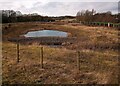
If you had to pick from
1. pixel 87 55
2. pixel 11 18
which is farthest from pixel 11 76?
pixel 11 18

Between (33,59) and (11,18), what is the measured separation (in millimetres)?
79060

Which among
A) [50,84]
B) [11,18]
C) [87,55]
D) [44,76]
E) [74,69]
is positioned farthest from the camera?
[11,18]

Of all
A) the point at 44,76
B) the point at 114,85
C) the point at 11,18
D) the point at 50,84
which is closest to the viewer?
the point at 114,85

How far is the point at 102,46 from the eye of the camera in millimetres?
29906

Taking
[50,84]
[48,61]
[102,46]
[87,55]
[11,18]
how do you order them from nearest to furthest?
[50,84] < [48,61] < [87,55] < [102,46] < [11,18]

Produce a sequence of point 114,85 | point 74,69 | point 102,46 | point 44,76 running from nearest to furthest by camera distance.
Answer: point 114,85
point 44,76
point 74,69
point 102,46

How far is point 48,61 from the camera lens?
1908cm

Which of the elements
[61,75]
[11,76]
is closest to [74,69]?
[61,75]

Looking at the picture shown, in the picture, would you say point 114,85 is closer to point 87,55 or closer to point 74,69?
point 74,69

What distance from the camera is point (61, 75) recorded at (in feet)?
50.5

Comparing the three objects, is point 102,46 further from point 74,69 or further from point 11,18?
point 11,18

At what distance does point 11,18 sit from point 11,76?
8346 centimetres

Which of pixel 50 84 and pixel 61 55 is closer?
pixel 50 84

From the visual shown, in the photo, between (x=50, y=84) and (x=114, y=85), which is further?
(x=50, y=84)
